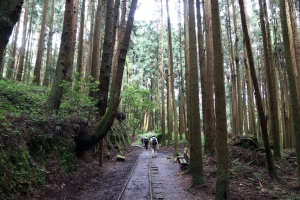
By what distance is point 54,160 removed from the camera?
7828 mm

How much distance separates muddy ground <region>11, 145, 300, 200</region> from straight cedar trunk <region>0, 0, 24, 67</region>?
3514mm

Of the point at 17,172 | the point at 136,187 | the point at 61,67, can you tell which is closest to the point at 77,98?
the point at 61,67

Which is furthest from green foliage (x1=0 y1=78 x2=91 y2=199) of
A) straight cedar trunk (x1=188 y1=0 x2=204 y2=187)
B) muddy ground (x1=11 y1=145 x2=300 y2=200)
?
straight cedar trunk (x1=188 y1=0 x2=204 y2=187)

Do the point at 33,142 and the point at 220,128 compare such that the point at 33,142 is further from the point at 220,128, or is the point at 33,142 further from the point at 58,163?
the point at 220,128

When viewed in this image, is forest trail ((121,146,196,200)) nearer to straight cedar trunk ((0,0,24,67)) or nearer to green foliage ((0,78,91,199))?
green foliage ((0,78,91,199))

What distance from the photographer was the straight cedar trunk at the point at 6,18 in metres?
3.89

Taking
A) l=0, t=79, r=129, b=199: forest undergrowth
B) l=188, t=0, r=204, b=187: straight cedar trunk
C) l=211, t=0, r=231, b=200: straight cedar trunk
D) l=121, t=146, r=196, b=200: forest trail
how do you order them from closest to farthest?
l=0, t=79, r=129, b=199: forest undergrowth → l=211, t=0, r=231, b=200: straight cedar trunk → l=121, t=146, r=196, b=200: forest trail → l=188, t=0, r=204, b=187: straight cedar trunk

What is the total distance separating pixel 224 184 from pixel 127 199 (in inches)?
107

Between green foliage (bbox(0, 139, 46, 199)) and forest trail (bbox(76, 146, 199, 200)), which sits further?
forest trail (bbox(76, 146, 199, 200))

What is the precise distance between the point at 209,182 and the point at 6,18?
25.3 feet

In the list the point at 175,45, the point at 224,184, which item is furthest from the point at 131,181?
the point at 175,45

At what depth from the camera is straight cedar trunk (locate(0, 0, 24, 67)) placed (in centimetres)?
389

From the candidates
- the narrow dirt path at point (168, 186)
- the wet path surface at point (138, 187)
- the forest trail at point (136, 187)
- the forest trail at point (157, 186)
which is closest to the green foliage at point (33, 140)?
the forest trail at point (136, 187)

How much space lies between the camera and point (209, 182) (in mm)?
8531
